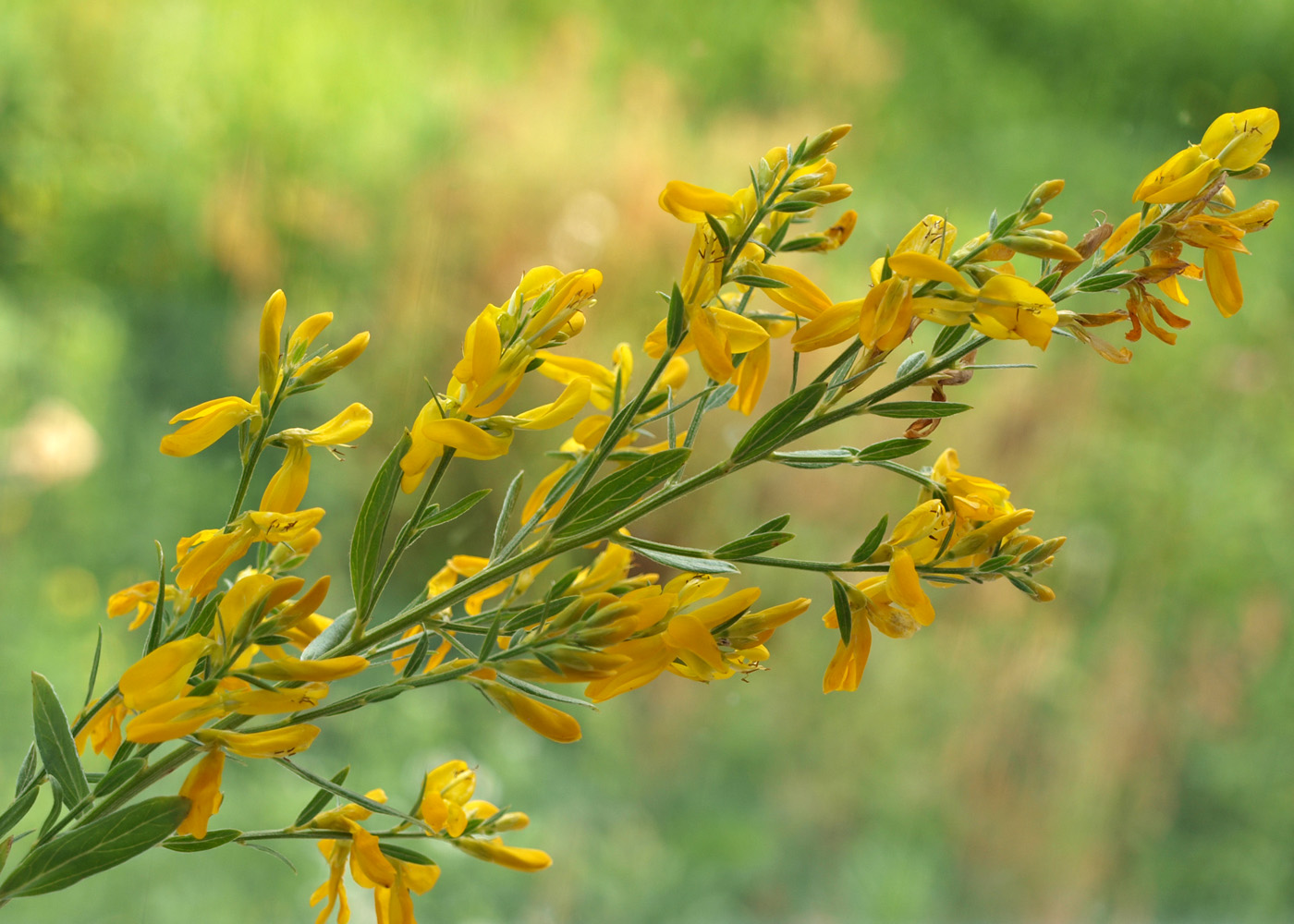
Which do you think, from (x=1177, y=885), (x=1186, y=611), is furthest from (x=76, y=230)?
(x=1177, y=885)

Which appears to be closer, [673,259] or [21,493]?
[21,493]

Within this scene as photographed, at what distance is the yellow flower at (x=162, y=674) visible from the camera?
278 mm

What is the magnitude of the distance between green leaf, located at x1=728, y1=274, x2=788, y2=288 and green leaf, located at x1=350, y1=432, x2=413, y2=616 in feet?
0.37

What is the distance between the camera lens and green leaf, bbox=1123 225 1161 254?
0.31m

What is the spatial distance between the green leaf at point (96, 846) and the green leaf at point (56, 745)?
0.7 inches

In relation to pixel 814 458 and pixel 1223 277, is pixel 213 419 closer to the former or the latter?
pixel 814 458

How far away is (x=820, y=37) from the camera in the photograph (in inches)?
47.4

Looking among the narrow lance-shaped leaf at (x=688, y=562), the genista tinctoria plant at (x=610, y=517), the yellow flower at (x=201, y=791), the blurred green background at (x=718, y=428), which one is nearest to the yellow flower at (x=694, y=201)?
the genista tinctoria plant at (x=610, y=517)

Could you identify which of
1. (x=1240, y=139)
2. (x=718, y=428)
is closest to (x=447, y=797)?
(x=1240, y=139)

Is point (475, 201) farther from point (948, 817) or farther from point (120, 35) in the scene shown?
point (948, 817)

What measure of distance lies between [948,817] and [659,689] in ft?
1.52

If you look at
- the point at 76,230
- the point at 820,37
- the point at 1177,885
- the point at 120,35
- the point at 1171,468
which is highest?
the point at 820,37

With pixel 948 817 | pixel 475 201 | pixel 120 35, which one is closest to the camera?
pixel 120 35

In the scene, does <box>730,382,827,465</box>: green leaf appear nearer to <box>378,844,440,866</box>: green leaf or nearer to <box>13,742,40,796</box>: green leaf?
<box>378,844,440,866</box>: green leaf
